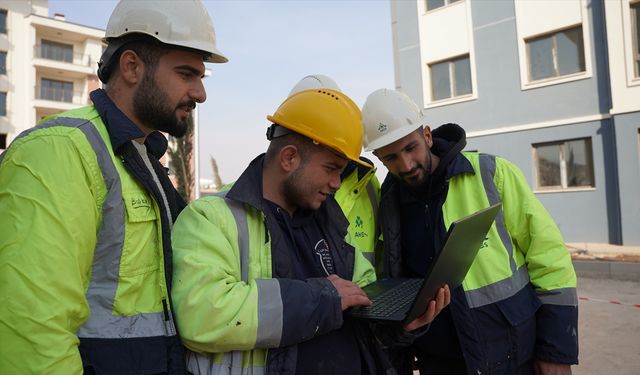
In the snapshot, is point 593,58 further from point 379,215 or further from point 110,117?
point 110,117

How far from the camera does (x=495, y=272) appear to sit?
7.29 ft

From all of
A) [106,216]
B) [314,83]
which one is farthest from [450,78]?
[106,216]

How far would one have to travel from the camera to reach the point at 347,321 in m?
1.87

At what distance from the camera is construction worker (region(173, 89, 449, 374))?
147cm

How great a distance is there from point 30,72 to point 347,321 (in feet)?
113

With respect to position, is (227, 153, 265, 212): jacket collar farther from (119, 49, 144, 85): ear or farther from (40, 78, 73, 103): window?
(40, 78, 73, 103): window

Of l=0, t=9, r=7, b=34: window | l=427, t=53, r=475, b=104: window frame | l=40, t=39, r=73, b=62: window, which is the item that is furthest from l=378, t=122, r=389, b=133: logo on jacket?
l=40, t=39, r=73, b=62: window

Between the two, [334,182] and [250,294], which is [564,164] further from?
[250,294]

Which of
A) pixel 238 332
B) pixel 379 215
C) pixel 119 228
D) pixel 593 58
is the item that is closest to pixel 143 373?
pixel 238 332

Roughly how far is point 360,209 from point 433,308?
82cm

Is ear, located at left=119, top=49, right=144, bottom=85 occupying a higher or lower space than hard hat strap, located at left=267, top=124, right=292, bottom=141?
higher

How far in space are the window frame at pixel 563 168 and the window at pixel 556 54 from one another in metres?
1.82

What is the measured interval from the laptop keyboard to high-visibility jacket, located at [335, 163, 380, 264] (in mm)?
412

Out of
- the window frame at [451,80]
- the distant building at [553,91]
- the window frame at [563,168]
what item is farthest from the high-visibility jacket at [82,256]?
the window frame at [451,80]
